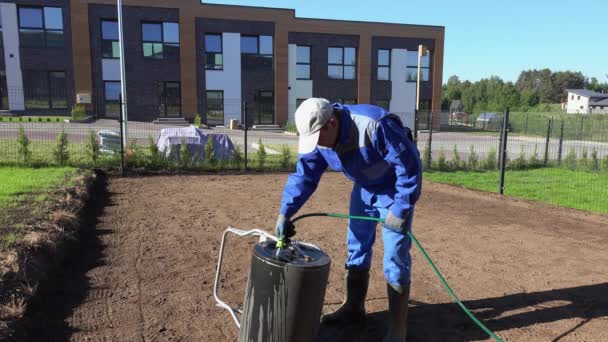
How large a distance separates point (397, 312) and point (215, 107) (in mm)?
25270

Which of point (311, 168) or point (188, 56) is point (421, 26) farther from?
point (311, 168)

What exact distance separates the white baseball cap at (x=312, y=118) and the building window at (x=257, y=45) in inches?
1051

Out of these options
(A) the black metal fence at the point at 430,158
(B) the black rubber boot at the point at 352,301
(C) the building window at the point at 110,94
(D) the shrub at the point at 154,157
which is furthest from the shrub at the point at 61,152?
(C) the building window at the point at 110,94

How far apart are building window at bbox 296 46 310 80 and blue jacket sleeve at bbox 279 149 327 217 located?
27549 mm

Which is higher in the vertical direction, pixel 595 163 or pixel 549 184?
pixel 595 163

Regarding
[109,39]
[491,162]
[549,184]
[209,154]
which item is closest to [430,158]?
[491,162]

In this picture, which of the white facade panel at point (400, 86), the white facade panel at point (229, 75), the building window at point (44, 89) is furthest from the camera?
the white facade panel at point (400, 86)

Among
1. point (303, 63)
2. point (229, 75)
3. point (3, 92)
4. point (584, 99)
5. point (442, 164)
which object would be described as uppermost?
point (303, 63)

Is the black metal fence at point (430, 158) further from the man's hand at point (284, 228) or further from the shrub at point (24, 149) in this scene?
the man's hand at point (284, 228)

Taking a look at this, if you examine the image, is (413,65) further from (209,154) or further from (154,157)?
(154,157)

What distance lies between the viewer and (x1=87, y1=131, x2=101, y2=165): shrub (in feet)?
34.5

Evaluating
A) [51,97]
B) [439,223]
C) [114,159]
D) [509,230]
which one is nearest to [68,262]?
[439,223]

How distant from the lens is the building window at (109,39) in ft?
84.0

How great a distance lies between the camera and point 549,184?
1094 centimetres
